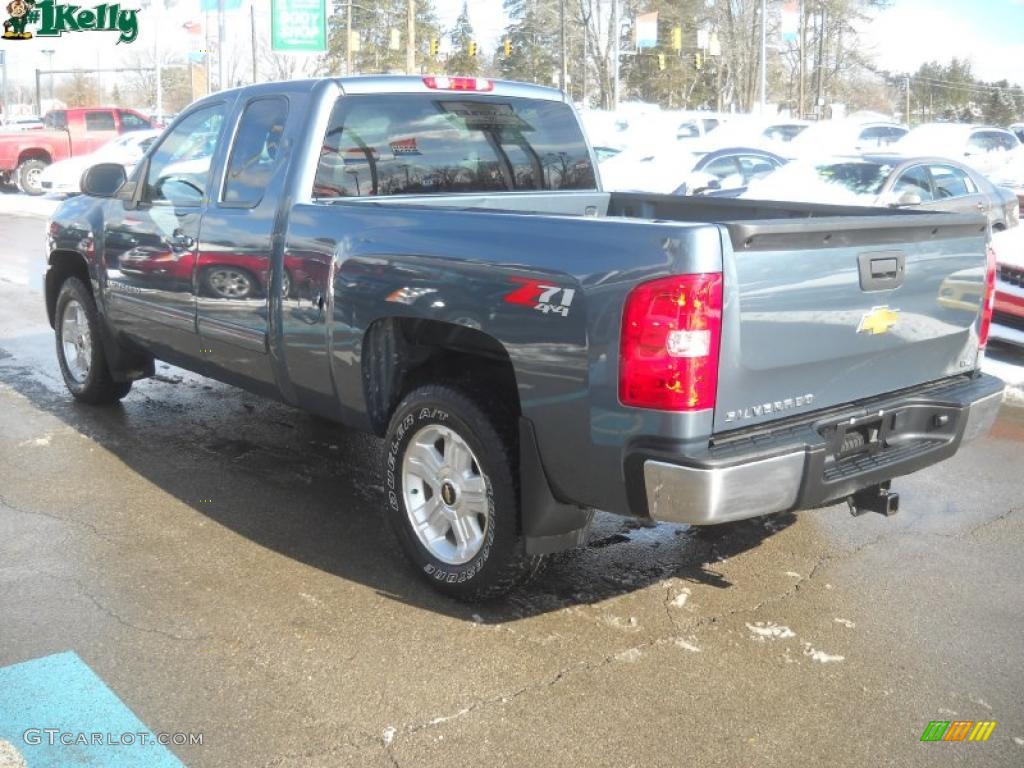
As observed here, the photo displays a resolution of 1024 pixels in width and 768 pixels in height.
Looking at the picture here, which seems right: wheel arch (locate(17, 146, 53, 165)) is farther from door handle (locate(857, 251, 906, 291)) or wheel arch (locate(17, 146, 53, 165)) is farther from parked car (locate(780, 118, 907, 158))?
door handle (locate(857, 251, 906, 291))

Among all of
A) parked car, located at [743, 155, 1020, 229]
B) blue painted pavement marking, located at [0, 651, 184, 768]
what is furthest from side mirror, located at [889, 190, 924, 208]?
blue painted pavement marking, located at [0, 651, 184, 768]

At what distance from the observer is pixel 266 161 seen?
4.92m

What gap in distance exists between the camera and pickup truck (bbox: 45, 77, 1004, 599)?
130 inches

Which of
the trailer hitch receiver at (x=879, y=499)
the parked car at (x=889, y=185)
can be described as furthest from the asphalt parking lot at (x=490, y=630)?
the parked car at (x=889, y=185)

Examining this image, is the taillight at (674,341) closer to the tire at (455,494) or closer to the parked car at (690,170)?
the tire at (455,494)

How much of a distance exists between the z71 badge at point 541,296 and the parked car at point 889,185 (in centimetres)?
879

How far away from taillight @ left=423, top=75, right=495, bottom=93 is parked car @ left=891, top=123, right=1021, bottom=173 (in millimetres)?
21397

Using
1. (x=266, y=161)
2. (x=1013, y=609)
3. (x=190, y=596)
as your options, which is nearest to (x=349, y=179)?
(x=266, y=161)

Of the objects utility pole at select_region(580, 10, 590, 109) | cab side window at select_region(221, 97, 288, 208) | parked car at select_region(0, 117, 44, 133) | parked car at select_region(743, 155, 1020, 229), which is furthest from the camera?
utility pole at select_region(580, 10, 590, 109)

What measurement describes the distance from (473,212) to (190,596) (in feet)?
5.93

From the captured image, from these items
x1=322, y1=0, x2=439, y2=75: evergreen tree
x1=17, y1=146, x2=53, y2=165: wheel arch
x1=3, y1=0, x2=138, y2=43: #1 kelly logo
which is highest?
x1=322, y1=0, x2=439, y2=75: evergreen tree

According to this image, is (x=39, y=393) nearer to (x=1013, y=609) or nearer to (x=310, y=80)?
(x=310, y=80)


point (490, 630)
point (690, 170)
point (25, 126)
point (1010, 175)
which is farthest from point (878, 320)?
point (25, 126)

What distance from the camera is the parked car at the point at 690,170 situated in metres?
16.1
